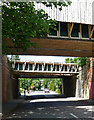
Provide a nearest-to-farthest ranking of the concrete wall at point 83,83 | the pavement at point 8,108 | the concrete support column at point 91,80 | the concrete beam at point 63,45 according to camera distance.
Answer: the pavement at point 8,108 < the concrete beam at point 63,45 < the concrete support column at point 91,80 < the concrete wall at point 83,83

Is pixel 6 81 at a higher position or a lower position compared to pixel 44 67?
lower

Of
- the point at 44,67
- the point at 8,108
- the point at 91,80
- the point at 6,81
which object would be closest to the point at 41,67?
the point at 44,67

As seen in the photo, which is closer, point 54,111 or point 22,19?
point 22,19

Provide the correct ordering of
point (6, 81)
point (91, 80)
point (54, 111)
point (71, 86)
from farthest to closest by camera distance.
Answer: point (71, 86) < point (91, 80) < point (6, 81) < point (54, 111)

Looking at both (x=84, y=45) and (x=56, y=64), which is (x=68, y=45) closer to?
(x=84, y=45)

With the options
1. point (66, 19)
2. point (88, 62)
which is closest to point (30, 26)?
point (66, 19)

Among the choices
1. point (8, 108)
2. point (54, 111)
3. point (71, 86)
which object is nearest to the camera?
point (54, 111)

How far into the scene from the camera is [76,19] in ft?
67.3

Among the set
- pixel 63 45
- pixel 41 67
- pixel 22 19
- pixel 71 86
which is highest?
pixel 22 19

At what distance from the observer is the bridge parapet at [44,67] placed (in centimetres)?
4138

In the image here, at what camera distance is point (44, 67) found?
42781 mm

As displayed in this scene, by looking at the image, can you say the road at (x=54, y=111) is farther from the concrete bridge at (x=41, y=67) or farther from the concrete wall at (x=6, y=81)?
the concrete bridge at (x=41, y=67)

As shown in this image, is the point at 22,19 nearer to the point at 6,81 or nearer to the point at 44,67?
the point at 6,81

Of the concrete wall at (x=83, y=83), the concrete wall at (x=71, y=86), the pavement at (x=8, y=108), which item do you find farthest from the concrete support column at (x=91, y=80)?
the pavement at (x=8, y=108)
